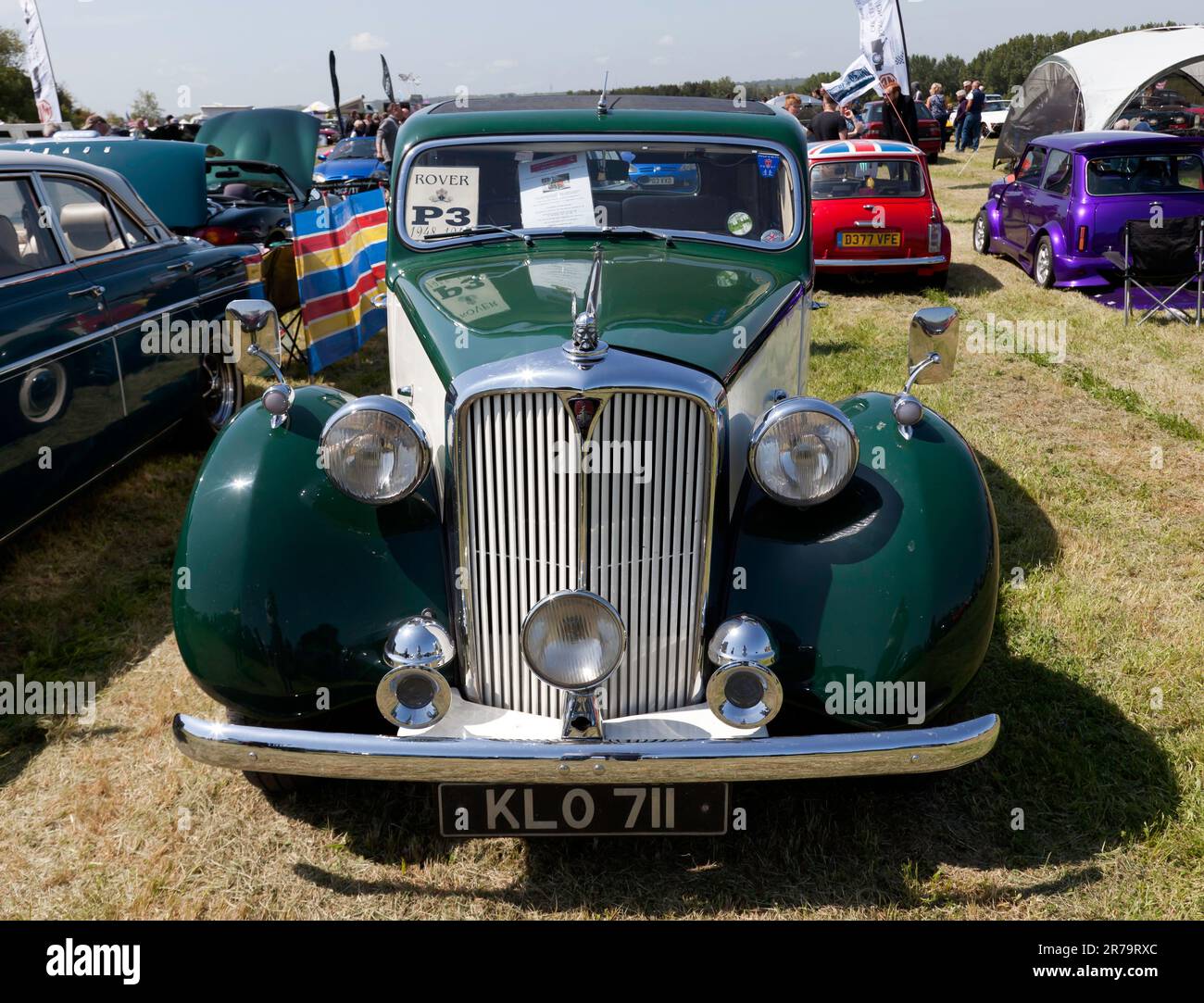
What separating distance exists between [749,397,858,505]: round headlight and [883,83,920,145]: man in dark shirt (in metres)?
13.1

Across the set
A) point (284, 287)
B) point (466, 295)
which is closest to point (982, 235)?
point (284, 287)

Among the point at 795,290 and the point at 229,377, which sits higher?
the point at 795,290

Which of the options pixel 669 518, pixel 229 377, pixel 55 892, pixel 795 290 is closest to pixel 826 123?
pixel 229 377

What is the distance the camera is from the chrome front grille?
2.56 m

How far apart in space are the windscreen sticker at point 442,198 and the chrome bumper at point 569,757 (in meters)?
2.19

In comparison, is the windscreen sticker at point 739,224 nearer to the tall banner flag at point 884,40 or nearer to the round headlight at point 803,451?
the round headlight at point 803,451

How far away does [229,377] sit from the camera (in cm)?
639

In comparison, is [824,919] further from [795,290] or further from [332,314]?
[332,314]

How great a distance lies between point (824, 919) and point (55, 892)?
2131 mm

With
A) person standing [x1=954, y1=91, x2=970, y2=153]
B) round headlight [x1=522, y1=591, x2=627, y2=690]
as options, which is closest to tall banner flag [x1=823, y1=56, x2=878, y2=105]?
person standing [x1=954, y1=91, x2=970, y2=153]

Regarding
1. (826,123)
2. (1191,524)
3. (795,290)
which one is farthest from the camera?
(826,123)

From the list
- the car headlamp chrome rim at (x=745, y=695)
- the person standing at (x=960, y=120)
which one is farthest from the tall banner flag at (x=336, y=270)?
the person standing at (x=960, y=120)

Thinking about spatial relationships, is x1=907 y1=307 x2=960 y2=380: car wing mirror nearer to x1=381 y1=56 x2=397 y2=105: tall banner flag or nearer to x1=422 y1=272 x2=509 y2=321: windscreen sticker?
x1=422 y1=272 x2=509 y2=321: windscreen sticker

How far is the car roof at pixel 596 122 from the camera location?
3.92m
